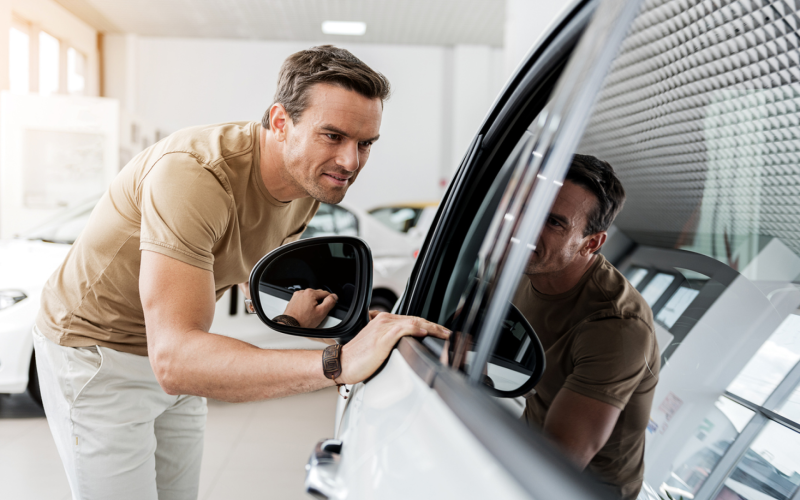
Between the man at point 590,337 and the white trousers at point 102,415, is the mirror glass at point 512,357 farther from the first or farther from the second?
the white trousers at point 102,415

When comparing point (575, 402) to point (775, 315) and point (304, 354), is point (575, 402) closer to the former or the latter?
point (775, 315)

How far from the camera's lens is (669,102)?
551 millimetres

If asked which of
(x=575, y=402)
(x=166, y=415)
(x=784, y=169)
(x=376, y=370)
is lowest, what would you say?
(x=166, y=415)

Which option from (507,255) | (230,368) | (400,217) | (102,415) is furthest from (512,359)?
(400,217)

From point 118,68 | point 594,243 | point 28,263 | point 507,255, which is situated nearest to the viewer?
point 594,243

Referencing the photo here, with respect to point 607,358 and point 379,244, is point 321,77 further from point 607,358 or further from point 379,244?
point 379,244

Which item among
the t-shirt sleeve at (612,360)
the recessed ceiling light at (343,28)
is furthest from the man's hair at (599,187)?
the recessed ceiling light at (343,28)

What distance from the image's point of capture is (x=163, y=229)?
99 centimetres

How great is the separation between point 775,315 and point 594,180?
207 millimetres

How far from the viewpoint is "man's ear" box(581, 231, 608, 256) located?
57cm

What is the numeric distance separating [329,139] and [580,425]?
86 cm

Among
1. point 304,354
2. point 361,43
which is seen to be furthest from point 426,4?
point 304,354

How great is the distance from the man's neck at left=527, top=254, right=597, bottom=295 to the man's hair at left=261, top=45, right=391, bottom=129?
703 millimetres

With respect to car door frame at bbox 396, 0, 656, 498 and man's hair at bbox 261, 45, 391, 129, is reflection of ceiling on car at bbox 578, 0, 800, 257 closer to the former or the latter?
car door frame at bbox 396, 0, 656, 498
